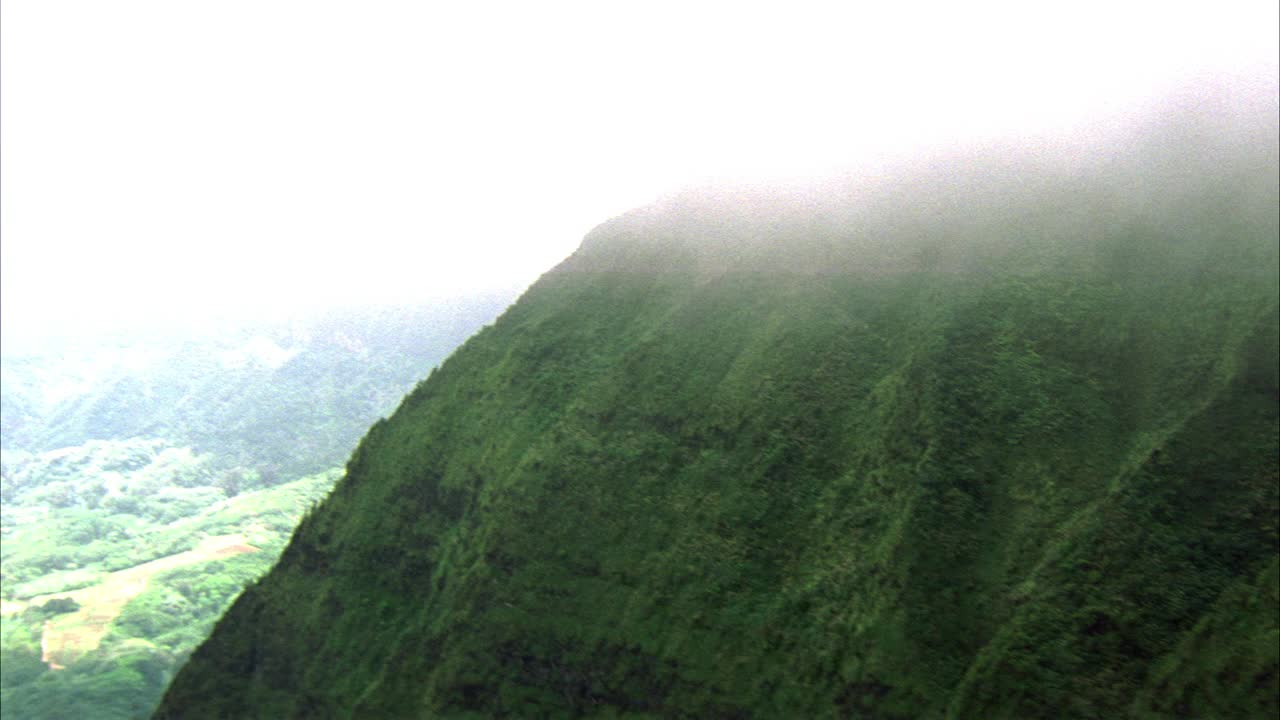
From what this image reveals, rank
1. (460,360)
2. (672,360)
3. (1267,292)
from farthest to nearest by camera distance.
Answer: (460,360)
(672,360)
(1267,292)

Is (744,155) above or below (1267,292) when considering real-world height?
above

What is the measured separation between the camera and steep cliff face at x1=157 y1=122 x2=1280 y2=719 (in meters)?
53.1

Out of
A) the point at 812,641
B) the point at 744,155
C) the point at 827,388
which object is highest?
the point at 744,155

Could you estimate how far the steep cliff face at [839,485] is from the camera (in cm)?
5306

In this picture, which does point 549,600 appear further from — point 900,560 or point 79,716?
point 79,716

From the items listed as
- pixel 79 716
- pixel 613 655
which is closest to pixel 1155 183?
pixel 613 655

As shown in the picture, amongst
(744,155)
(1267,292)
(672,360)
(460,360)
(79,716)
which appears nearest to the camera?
(1267,292)

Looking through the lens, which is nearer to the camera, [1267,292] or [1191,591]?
[1191,591]

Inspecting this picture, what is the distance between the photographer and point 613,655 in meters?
66.3

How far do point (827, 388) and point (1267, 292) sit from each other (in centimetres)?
2942

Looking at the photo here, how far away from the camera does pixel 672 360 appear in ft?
272

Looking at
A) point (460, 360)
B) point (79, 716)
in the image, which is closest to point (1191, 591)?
point (460, 360)

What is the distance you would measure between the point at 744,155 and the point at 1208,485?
68.3m

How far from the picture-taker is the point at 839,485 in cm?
6738
